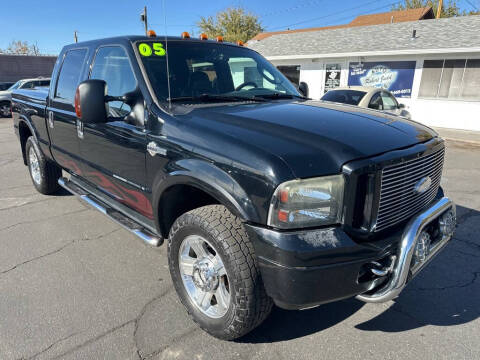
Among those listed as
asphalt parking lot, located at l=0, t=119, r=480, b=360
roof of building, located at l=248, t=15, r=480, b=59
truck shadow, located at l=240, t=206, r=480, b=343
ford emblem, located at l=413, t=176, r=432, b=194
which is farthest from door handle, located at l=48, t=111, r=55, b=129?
roof of building, located at l=248, t=15, r=480, b=59

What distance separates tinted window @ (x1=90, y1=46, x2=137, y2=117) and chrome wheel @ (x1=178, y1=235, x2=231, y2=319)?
51.0 inches

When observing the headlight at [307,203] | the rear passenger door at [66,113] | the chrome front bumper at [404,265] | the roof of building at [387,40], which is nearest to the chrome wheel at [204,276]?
the headlight at [307,203]

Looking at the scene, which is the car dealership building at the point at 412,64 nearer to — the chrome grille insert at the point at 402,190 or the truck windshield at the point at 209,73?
the truck windshield at the point at 209,73

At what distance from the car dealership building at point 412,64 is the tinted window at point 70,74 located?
1374 centimetres

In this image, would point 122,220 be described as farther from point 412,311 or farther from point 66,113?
point 412,311

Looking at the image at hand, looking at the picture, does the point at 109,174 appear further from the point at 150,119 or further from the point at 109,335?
the point at 109,335

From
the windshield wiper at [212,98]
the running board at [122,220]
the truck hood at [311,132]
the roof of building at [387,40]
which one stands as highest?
the roof of building at [387,40]

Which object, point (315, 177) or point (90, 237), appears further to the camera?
point (90, 237)

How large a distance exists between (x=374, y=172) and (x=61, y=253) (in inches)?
123

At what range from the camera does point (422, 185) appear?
234 centimetres

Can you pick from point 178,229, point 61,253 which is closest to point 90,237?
point 61,253

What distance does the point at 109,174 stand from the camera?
3316mm

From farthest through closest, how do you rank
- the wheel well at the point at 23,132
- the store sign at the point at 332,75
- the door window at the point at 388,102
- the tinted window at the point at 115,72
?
the store sign at the point at 332,75 → the door window at the point at 388,102 → the wheel well at the point at 23,132 → the tinted window at the point at 115,72

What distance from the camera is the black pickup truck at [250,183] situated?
1862 mm
